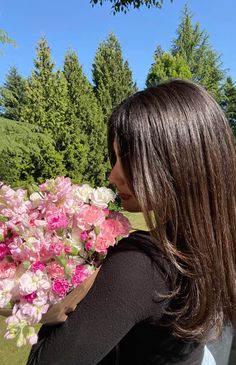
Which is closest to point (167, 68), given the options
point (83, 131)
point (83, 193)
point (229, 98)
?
point (229, 98)

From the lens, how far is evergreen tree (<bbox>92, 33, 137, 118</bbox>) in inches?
770

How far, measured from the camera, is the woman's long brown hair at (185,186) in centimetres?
102

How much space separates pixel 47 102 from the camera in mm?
15578

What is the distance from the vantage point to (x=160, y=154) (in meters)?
1.02

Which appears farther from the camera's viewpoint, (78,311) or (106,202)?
(106,202)

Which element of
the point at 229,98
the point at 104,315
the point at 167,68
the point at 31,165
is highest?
the point at 167,68

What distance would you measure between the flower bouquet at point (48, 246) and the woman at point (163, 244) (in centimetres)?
8

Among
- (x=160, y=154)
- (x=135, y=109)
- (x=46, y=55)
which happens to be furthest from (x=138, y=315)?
(x=46, y=55)

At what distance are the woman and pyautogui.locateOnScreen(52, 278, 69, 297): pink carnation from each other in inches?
4.1

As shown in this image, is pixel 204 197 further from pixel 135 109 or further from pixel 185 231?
pixel 135 109

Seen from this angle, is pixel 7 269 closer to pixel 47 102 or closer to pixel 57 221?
pixel 57 221

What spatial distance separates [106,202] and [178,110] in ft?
1.17

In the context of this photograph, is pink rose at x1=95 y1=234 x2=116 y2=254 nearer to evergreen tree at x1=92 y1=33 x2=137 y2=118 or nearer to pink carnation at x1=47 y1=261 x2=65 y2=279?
pink carnation at x1=47 y1=261 x2=65 y2=279

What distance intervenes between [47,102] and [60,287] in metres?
15.1
